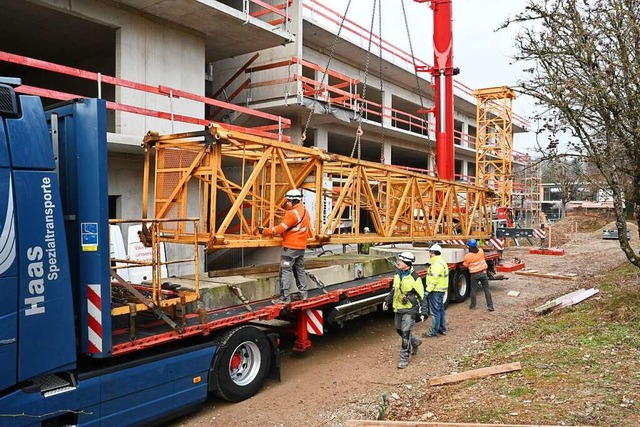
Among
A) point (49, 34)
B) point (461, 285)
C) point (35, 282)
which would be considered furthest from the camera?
point (461, 285)

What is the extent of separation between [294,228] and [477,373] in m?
3.16

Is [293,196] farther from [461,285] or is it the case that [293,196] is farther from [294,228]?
[461,285]

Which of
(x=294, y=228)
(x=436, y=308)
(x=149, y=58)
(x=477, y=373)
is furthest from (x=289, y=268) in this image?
(x=149, y=58)

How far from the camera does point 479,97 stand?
1221 inches

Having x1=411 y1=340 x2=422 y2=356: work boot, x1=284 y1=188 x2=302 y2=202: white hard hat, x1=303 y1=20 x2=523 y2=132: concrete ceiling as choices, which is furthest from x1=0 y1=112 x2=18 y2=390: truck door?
x1=303 y1=20 x2=523 y2=132: concrete ceiling

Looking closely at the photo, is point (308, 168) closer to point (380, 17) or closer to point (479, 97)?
point (380, 17)

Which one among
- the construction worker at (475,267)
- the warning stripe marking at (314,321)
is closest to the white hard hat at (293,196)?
the warning stripe marking at (314,321)

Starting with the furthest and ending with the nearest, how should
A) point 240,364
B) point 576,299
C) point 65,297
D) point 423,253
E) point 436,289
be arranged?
1. point 423,253
2. point 576,299
3. point 436,289
4. point 240,364
5. point 65,297

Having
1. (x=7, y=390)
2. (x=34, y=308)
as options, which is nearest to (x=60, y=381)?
(x=7, y=390)

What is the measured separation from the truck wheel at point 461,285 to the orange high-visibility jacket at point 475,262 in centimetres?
55

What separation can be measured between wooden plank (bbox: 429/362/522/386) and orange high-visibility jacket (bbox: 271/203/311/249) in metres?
2.61

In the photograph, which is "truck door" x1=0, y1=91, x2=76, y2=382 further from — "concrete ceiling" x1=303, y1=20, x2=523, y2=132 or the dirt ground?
"concrete ceiling" x1=303, y1=20, x2=523, y2=132

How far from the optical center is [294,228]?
716 cm

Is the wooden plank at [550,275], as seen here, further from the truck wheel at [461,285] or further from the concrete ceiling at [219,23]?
the concrete ceiling at [219,23]
